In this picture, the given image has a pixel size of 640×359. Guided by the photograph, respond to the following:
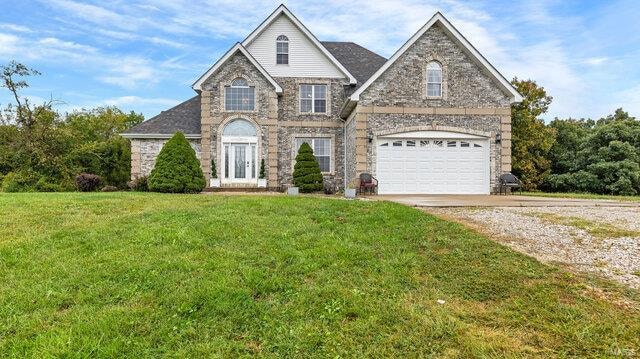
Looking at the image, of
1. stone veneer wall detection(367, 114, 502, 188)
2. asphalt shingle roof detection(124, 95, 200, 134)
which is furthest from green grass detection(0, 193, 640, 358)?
asphalt shingle roof detection(124, 95, 200, 134)

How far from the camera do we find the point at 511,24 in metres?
16.3

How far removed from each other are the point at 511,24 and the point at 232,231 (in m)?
14.5

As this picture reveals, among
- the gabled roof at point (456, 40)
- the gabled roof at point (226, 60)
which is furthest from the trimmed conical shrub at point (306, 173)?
the gabled roof at point (226, 60)

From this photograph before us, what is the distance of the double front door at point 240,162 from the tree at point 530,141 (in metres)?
18.8

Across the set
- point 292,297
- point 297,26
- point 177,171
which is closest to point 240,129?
point 177,171

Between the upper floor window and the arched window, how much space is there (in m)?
3.78

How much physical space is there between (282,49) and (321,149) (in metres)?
5.67

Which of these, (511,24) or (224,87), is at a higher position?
(511,24)

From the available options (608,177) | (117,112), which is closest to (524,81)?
(608,177)

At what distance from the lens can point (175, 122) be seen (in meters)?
21.5

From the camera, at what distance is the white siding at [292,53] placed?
70.4 ft

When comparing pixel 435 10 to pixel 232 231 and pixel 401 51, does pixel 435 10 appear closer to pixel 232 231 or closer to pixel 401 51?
pixel 401 51

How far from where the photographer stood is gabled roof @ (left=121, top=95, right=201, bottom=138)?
20.6m

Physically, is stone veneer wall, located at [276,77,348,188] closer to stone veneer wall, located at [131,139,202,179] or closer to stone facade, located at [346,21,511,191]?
stone facade, located at [346,21,511,191]
